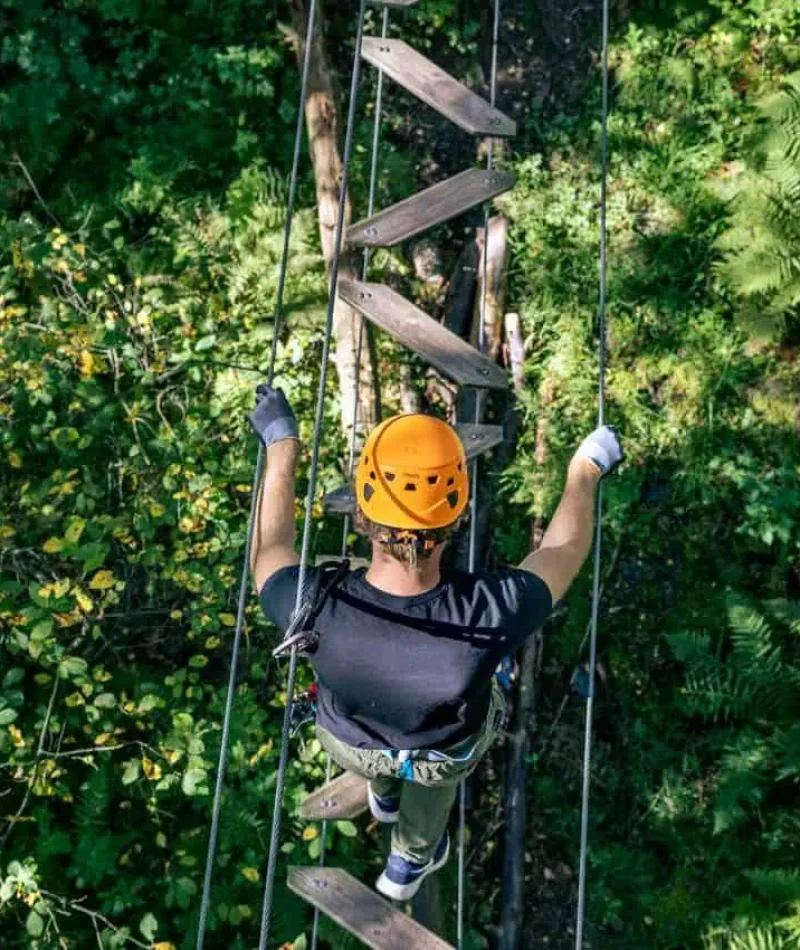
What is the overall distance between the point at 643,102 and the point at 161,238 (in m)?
3.78

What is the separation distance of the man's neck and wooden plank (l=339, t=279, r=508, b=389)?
2.42 metres

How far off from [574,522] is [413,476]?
82cm

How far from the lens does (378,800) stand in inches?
208

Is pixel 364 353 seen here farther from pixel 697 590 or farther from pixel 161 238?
pixel 697 590

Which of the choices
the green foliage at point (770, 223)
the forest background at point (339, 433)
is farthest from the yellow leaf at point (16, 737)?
the green foliage at point (770, 223)

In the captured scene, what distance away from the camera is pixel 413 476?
13.7 ft

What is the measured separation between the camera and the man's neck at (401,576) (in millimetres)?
4023

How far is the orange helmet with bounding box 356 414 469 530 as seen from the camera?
4.09 metres

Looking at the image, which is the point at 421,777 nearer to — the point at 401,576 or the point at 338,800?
the point at 401,576

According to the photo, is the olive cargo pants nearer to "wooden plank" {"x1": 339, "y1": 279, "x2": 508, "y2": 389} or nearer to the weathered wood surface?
"wooden plank" {"x1": 339, "y1": 279, "x2": 508, "y2": 389}

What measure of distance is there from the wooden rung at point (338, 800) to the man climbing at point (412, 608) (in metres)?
1.60

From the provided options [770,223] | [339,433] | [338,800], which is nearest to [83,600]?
[338,800]

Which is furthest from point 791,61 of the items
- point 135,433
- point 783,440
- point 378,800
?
point 378,800

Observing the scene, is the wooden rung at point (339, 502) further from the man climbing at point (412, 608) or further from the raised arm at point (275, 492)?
the man climbing at point (412, 608)
